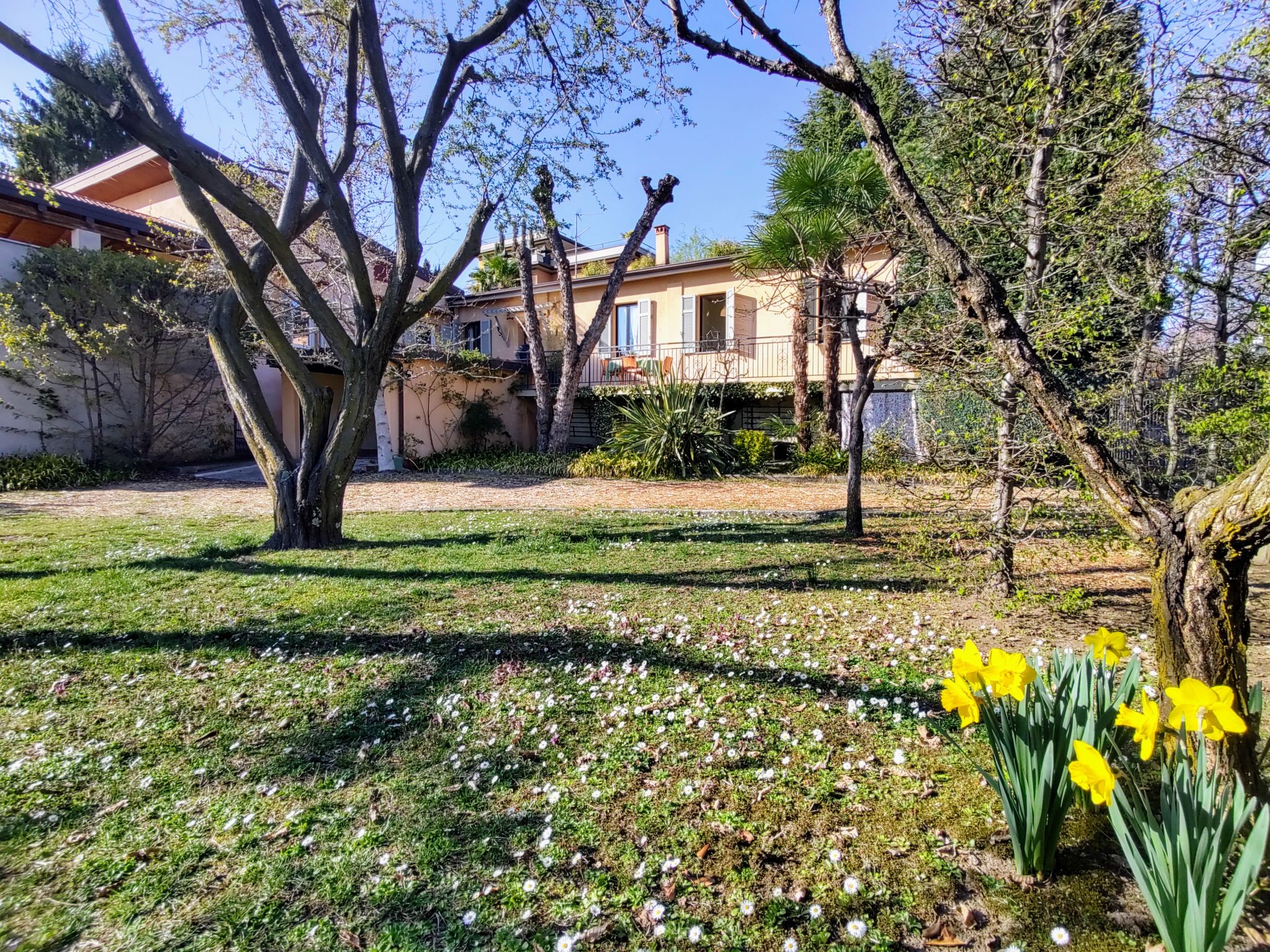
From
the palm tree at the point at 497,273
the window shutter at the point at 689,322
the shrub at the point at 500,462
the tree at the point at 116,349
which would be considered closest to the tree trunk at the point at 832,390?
the window shutter at the point at 689,322

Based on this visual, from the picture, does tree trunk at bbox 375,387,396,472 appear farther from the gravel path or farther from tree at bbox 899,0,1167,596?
tree at bbox 899,0,1167,596

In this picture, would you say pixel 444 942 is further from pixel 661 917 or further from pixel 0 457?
pixel 0 457

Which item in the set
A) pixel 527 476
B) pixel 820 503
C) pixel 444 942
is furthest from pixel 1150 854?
pixel 527 476

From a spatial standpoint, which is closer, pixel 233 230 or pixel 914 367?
pixel 914 367

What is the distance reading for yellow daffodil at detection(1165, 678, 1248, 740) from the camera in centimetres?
146

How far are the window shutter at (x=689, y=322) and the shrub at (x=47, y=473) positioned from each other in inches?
535

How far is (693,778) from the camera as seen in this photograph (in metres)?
2.62

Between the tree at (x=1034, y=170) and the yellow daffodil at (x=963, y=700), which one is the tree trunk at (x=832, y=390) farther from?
the yellow daffodil at (x=963, y=700)

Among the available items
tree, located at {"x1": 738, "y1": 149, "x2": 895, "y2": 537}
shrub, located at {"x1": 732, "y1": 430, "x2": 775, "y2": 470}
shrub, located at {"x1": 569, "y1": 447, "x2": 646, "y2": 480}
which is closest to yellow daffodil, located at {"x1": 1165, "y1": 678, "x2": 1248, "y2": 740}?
tree, located at {"x1": 738, "y1": 149, "x2": 895, "y2": 537}

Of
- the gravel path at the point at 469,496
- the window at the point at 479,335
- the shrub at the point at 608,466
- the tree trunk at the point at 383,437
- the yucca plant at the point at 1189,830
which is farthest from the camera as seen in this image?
the window at the point at 479,335

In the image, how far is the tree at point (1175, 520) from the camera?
1899mm

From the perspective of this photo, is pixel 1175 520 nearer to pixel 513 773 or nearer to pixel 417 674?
pixel 513 773

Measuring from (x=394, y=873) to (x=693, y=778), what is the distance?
1.13m

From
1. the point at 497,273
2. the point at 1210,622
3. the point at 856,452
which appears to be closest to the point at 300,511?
the point at 856,452
